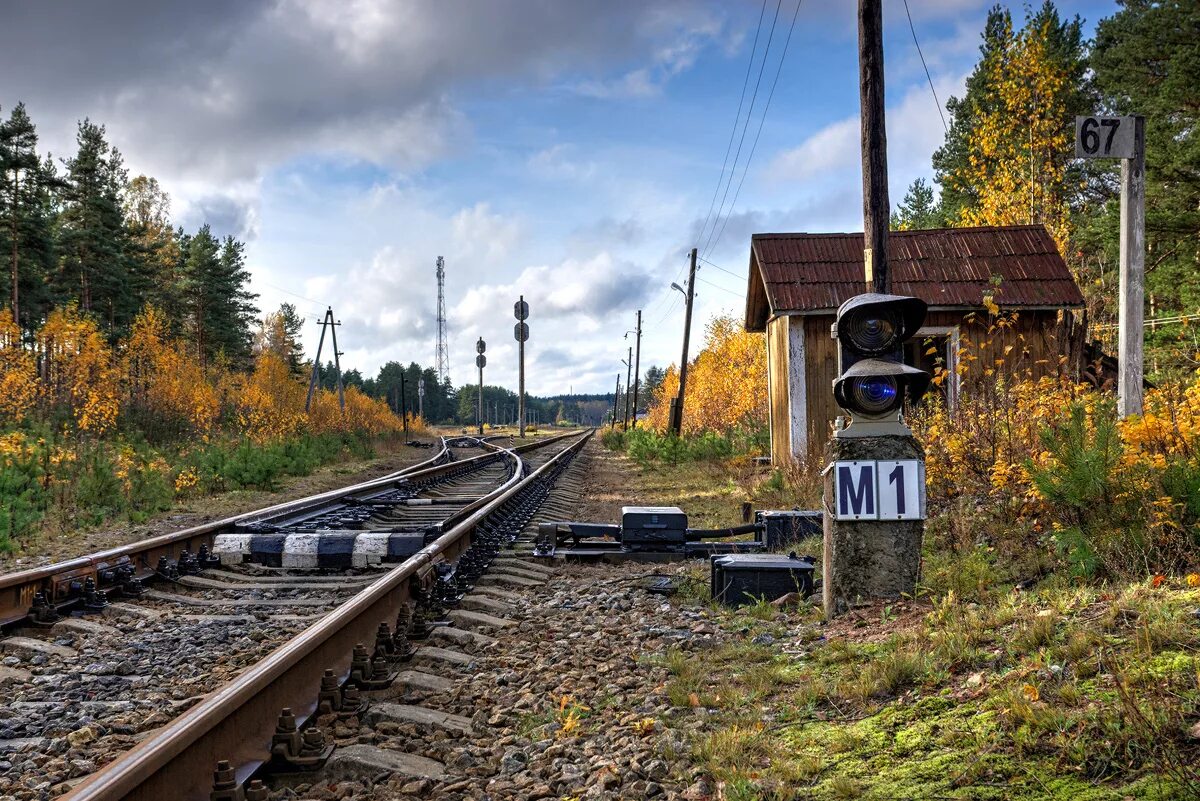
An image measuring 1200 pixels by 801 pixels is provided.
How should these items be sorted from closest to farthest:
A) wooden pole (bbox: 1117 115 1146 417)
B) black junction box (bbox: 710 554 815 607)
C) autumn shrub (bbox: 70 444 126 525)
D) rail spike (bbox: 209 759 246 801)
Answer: rail spike (bbox: 209 759 246 801) < black junction box (bbox: 710 554 815 607) < wooden pole (bbox: 1117 115 1146 417) < autumn shrub (bbox: 70 444 126 525)

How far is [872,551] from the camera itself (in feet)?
16.9

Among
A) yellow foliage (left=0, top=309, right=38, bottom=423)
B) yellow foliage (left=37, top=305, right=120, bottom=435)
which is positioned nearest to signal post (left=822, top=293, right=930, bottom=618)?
yellow foliage (left=0, top=309, right=38, bottom=423)

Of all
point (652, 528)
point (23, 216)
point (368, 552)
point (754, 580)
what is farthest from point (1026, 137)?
point (23, 216)

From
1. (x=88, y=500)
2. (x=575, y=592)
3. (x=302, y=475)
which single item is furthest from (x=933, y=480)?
(x=302, y=475)

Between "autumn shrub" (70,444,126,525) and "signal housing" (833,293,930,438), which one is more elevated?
"signal housing" (833,293,930,438)

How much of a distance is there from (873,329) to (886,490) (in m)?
1.02

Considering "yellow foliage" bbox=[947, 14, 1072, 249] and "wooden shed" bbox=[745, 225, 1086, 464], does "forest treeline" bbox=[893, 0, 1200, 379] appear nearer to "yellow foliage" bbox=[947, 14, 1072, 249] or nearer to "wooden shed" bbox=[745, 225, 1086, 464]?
"yellow foliage" bbox=[947, 14, 1072, 249]

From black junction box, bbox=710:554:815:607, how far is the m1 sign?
2.89ft

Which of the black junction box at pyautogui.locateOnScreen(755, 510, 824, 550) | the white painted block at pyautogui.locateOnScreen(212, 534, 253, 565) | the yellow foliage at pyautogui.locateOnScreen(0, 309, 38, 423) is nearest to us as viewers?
the white painted block at pyautogui.locateOnScreen(212, 534, 253, 565)

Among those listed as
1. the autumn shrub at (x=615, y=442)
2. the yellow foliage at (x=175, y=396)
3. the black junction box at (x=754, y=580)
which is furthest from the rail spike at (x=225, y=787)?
the autumn shrub at (x=615, y=442)

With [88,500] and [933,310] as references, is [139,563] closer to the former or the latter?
[88,500]

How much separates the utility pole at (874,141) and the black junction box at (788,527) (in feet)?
7.89

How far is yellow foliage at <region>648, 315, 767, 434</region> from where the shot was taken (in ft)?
93.1

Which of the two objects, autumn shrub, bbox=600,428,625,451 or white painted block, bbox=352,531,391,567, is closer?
white painted block, bbox=352,531,391,567
